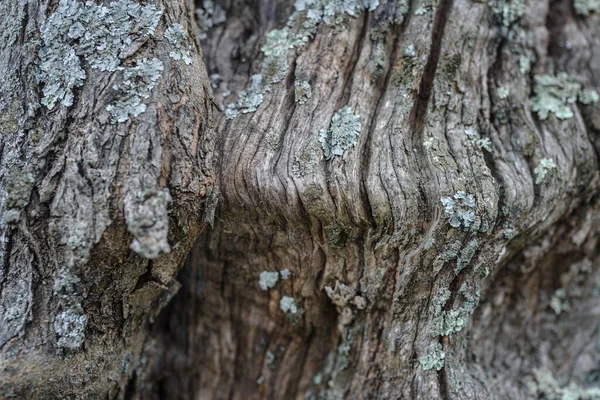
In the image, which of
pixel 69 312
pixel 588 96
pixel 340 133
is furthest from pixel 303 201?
pixel 588 96

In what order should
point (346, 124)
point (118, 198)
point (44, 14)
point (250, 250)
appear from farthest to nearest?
point (250, 250) → point (346, 124) → point (44, 14) → point (118, 198)

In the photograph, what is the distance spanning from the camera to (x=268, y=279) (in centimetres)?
222

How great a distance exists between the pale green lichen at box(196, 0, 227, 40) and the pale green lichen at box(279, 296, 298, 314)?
49.3 inches

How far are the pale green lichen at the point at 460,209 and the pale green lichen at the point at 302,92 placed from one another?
0.68 meters

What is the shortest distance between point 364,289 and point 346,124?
0.67 metres

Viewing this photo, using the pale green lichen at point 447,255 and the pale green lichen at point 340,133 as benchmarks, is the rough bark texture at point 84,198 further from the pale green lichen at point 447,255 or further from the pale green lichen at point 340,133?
the pale green lichen at point 447,255

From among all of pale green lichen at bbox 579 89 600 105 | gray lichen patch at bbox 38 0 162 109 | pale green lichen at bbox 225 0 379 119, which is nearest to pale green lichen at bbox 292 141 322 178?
pale green lichen at bbox 225 0 379 119

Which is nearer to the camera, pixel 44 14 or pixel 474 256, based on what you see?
pixel 44 14

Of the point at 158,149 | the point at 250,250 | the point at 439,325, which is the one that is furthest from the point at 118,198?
the point at 439,325

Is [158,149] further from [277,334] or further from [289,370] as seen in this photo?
[289,370]

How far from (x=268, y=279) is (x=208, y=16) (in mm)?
1256

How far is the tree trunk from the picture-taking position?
5.81 ft

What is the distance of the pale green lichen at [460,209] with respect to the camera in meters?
1.91

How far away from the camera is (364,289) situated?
208 centimetres
